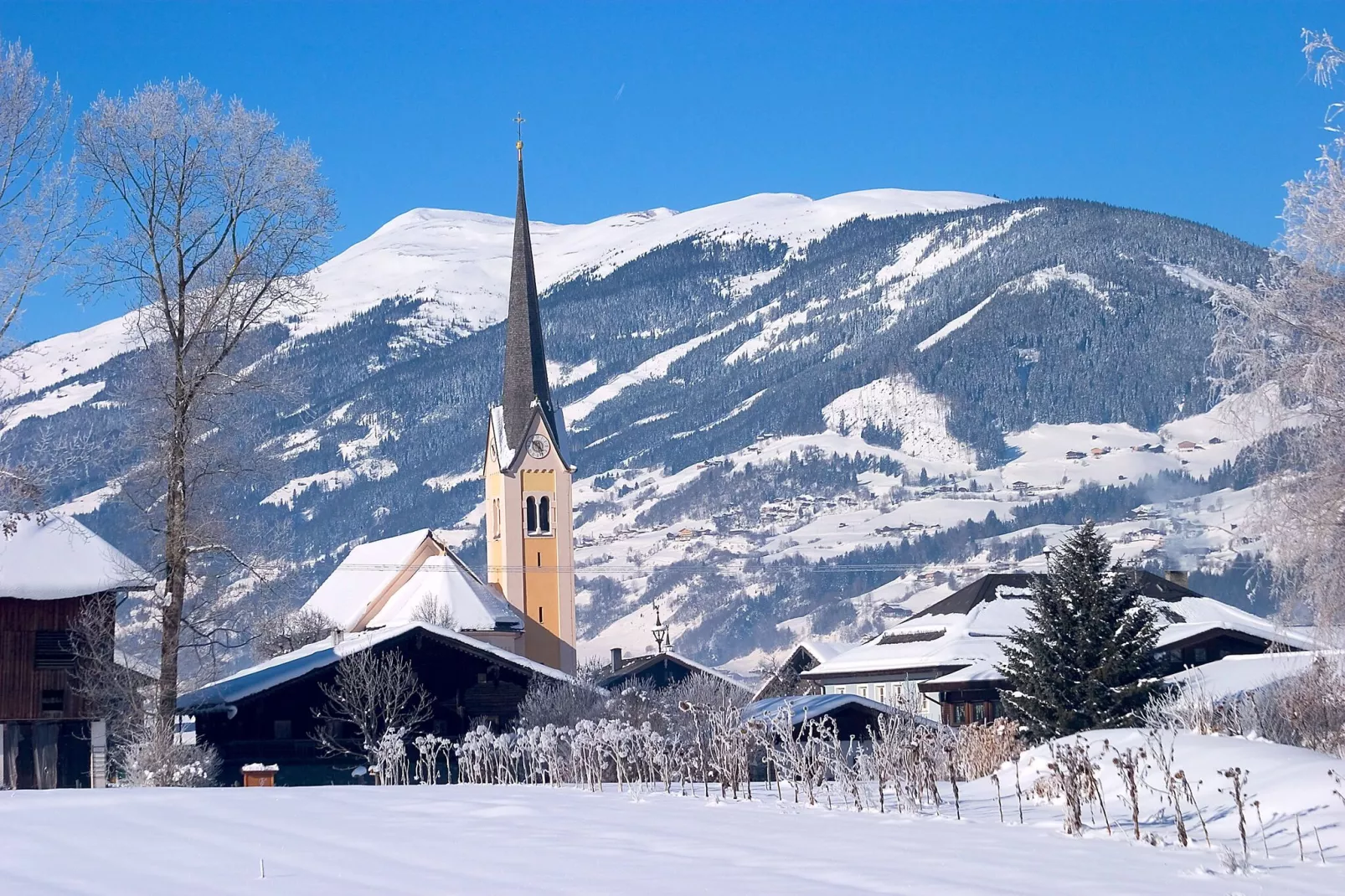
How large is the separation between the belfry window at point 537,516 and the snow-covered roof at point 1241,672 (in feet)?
159

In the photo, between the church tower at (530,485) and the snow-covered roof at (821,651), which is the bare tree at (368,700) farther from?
the church tower at (530,485)

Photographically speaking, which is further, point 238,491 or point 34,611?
point 34,611

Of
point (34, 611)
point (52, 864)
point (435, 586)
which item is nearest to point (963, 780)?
point (52, 864)

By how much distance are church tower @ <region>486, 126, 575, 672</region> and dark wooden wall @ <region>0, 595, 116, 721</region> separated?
2052 inches

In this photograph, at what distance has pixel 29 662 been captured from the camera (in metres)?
40.9

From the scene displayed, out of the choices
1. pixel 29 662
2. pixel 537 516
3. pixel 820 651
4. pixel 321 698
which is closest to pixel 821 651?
pixel 820 651

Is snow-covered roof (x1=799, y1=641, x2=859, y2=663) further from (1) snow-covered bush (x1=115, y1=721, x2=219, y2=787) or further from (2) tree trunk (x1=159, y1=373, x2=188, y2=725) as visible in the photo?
(2) tree trunk (x1=159, y1=373, x2=188, y2=725)

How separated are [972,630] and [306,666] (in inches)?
1315

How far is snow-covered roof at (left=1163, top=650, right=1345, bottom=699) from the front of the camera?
39.4m

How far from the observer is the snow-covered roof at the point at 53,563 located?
39219 mm

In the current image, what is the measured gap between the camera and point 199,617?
33.5 metres

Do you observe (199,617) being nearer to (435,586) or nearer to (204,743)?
(204,743)

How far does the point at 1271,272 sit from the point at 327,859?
1487cm

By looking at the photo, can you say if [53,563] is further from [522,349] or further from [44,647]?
[522,349]
